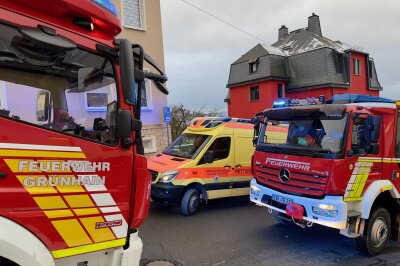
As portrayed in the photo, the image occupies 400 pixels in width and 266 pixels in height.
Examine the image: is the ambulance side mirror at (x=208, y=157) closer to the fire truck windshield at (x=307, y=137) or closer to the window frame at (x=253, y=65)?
the fire truck windshield at (x=307, y=137)

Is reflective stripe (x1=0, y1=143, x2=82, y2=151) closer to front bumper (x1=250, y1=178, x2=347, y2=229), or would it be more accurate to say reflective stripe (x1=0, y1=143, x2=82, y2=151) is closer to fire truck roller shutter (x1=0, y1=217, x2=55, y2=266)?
fire truck roller shutter (x1=0, y1=217, x2=55, y2=266)

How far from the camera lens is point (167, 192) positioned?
25.7ft

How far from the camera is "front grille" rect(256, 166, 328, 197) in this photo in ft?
17.7

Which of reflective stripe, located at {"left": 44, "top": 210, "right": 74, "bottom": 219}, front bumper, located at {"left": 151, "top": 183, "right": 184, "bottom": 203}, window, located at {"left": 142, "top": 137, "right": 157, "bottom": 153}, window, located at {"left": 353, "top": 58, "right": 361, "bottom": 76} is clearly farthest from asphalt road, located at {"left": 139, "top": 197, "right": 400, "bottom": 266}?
window, located at {"left": 353, "top": 58, "right": 361, "bottom": 76}

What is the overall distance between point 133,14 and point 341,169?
40.4 ft

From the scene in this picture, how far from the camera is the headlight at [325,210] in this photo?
16.9 feet

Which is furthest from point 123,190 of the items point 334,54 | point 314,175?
point 334,54

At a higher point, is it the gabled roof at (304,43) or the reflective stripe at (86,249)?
the gabled roof at (304,43)

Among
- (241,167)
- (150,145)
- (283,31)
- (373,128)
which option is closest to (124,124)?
(373,128)

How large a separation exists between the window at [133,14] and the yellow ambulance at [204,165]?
290 inches

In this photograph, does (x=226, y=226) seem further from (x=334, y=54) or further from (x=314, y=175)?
(x=334, y=54)

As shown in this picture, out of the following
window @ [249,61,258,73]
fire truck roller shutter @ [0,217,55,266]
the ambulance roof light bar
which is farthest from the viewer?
window @ [249,61,258,73]

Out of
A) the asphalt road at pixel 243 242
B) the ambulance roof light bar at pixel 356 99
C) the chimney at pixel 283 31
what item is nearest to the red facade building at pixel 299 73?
the chimney at pixel 283 31

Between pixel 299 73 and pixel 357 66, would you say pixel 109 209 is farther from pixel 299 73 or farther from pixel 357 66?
pixel 357 66
